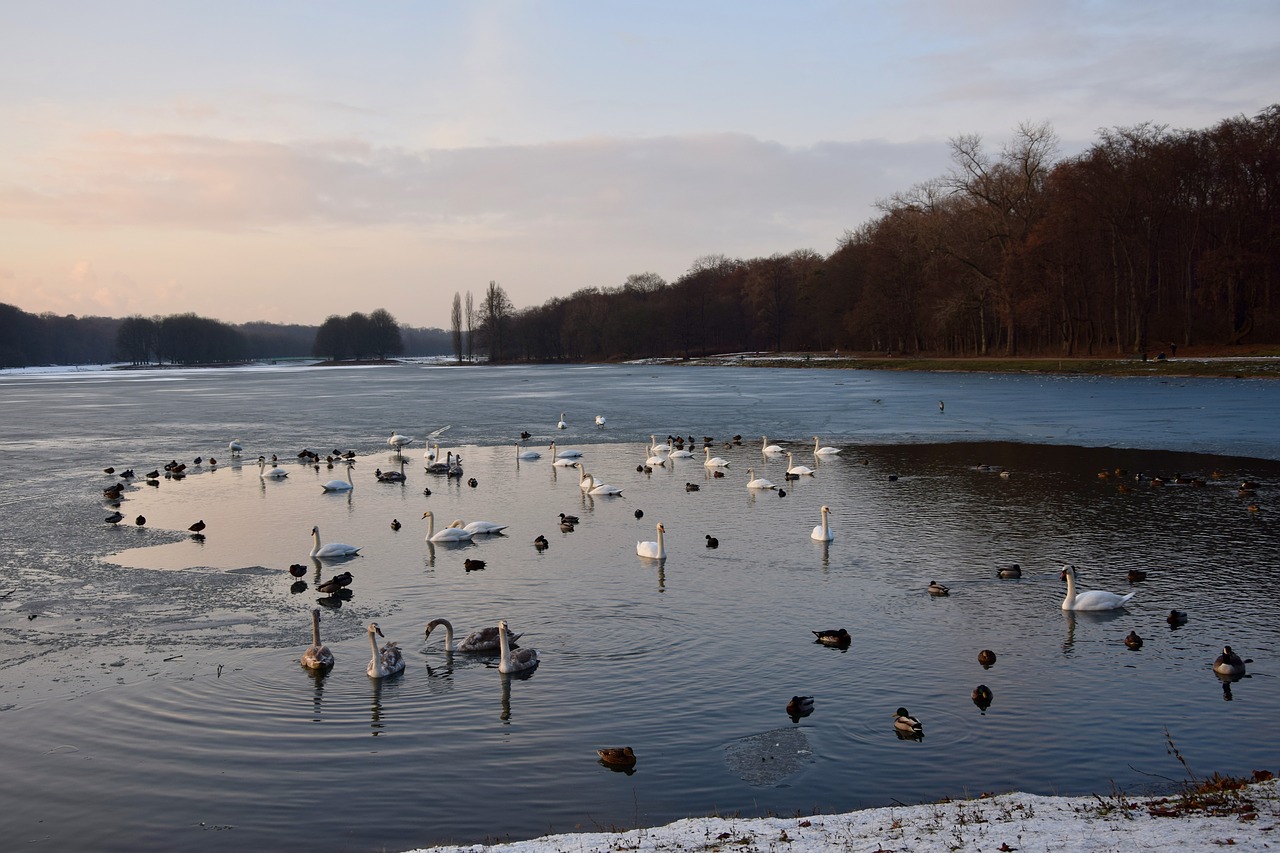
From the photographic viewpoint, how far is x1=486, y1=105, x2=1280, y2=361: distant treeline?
61031mm

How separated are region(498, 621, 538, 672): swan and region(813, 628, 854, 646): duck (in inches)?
134

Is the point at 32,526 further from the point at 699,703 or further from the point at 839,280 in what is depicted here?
the point at 839,280

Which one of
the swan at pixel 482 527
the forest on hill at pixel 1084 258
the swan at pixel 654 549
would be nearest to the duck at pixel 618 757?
the swan at pixel 654 549

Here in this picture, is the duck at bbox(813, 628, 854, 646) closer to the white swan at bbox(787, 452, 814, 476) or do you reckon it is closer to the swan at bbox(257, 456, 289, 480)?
the white swan at bbox(787, 452, 814, 476)

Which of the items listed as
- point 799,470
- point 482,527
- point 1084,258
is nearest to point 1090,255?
point 1084,258

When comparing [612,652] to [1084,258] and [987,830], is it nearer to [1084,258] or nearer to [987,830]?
[987,830]

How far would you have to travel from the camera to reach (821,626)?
1219 centimetres

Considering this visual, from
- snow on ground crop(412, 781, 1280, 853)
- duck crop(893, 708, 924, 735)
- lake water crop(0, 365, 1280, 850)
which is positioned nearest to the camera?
snow on ground crop(412, 781, 1280, 853)

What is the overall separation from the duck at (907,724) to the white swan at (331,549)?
10463mm

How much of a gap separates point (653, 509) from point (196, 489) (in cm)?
1212

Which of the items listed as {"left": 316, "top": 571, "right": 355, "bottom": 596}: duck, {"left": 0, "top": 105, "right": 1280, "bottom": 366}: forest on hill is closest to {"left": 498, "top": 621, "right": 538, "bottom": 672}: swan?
{"left": 316, "top": 571, "right": 355, "bottom": 596}: duck

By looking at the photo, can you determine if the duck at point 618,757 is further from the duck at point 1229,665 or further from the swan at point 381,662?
the duck at point 1229,665

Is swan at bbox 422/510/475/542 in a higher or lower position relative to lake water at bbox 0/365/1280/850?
higher

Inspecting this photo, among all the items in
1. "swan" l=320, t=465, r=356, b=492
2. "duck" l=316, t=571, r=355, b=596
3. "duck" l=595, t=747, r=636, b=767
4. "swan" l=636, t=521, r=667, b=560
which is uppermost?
"swan" l=320, t=465, r=356, b=492
